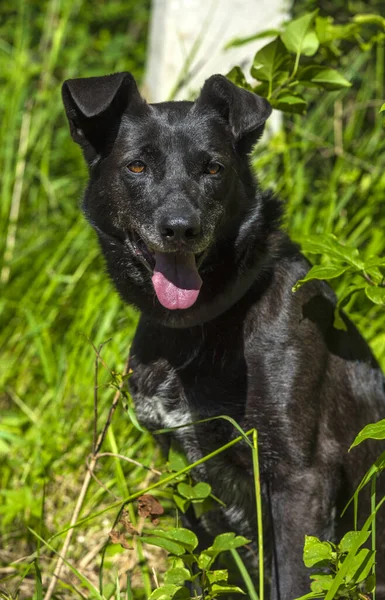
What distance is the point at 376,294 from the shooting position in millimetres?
2281

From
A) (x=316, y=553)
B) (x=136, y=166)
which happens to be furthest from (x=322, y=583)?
(x=136, y=166)

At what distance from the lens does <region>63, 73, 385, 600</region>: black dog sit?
2590mm

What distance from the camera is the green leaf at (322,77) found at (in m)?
2.76

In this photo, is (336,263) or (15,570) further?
(15,570)

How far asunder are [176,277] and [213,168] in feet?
1.21

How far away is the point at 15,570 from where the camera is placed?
3.19m

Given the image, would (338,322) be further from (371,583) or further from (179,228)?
(371,583)

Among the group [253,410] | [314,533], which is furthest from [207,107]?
[314,533]

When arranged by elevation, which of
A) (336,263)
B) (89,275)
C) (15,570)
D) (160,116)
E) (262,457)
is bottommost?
(15,570)

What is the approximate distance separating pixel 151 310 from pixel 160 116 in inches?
25.1

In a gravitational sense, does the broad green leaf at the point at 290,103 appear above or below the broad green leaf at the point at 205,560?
above

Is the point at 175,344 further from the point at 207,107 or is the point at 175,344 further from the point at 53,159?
the point at 53,159

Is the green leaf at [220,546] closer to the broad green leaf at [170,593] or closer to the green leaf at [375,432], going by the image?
the broad green leaf at [170,593]

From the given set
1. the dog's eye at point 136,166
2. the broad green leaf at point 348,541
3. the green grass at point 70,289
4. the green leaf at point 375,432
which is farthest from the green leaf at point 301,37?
the broad green leaf at point 348,541
